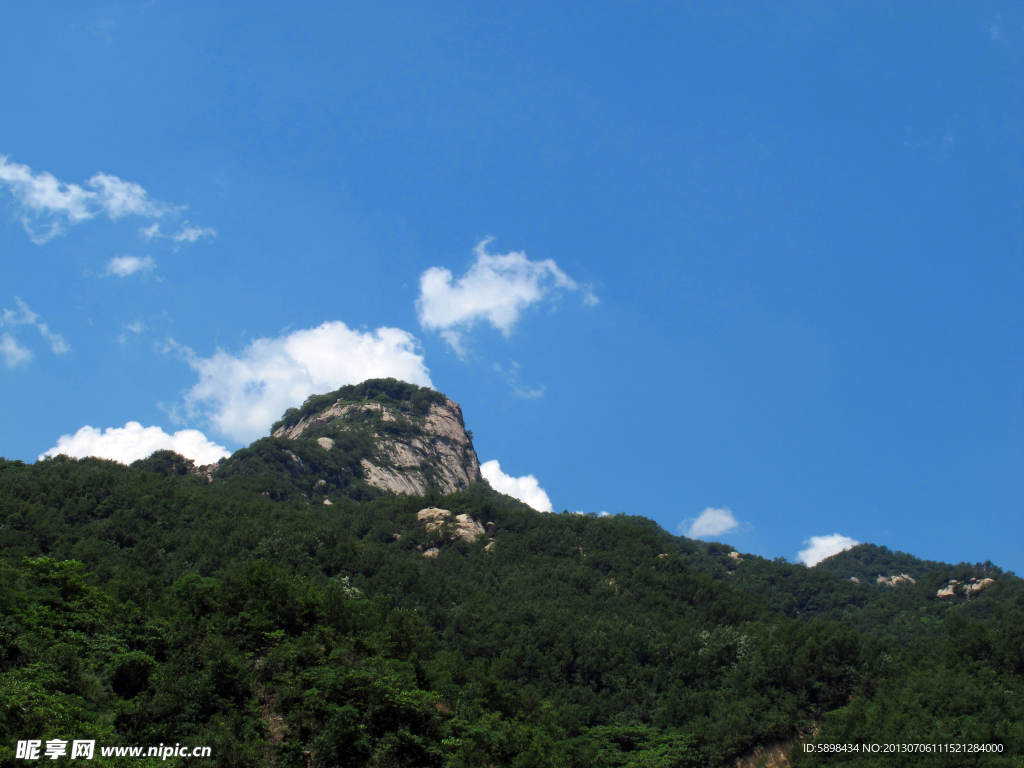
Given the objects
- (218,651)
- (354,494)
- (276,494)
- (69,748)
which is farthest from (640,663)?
(354,494)

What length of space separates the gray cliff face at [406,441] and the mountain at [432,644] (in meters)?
38.1

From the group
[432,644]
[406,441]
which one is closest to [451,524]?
[432,644]

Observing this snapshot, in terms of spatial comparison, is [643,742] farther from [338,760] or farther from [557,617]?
[338,760]

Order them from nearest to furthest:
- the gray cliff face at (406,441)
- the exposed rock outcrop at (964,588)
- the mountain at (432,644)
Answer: the mountain at (432,644), the exposed rock outcrop at (964,588), the gray cliff face at (406,441)

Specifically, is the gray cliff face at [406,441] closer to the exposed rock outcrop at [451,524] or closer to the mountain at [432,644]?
the exposed rock outcrop at [451,524]

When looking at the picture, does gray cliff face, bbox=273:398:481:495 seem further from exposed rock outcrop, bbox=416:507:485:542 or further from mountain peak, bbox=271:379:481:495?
exposed rock outcrop, bbox=416:507:485:542

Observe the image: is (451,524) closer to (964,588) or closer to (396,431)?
(396,431)

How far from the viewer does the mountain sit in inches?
1150

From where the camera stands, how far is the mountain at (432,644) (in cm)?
2920

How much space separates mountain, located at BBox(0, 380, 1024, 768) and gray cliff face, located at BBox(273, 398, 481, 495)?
3815cm

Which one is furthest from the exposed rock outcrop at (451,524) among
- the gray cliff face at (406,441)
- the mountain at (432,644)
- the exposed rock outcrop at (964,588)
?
the exposed rock outcrop at (964,588)

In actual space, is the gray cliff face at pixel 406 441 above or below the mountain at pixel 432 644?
above

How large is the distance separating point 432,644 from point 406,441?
316ft

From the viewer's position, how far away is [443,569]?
72812 millimetres
